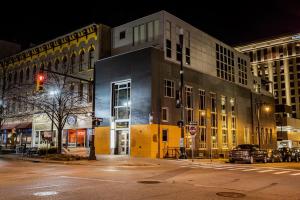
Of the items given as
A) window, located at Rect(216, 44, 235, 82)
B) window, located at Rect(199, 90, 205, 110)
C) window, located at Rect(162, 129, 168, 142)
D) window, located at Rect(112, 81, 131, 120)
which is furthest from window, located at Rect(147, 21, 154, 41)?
window, located at Rect(216, 44, 235, 82)

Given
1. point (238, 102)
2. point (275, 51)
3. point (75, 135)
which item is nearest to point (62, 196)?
point (75, 135)

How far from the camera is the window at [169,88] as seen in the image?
37.1 m

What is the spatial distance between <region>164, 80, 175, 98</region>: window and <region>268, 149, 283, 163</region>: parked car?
11969 millimetres

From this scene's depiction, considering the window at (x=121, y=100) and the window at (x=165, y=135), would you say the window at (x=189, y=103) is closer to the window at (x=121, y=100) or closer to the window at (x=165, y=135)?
the window at (x=165, y=135)

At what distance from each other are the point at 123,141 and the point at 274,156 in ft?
52.4

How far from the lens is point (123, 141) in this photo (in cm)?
3756

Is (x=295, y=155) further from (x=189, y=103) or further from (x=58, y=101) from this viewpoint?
(x=58, y=101)

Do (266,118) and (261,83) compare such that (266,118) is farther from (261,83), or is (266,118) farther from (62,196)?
(62,196)

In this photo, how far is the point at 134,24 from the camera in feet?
132

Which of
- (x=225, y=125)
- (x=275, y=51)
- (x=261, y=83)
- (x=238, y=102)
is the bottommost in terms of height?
(x=225, y=125)

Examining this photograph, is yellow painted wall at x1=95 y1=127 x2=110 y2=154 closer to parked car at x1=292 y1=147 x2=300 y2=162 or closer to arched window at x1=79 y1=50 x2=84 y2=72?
arched window at x1=79 y1=50 x2=84 y2=72

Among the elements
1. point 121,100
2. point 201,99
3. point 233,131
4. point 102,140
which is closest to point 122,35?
point 121,100

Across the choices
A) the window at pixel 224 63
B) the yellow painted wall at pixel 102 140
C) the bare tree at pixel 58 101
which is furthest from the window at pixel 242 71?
the bare tree at pixel 58 101

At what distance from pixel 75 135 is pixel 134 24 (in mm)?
16217
